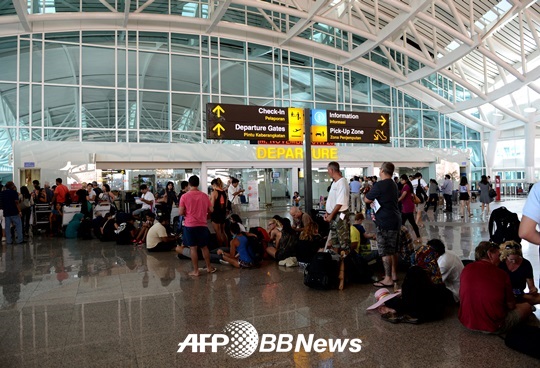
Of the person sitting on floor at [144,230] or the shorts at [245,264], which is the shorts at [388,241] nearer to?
the shorts at [245,264]

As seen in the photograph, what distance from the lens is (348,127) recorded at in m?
11.3

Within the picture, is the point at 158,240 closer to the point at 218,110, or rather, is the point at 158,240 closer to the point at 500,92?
the point at 218,110

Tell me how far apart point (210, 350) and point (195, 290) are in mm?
2191

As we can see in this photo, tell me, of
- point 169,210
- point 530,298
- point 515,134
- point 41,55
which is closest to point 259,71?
point 41,55

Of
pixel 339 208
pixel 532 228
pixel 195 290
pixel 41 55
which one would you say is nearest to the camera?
pixel 532 228

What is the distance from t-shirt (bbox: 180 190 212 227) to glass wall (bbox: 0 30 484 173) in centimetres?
1560

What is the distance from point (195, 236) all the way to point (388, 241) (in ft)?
10.6

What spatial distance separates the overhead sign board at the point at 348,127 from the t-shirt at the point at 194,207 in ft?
16.4

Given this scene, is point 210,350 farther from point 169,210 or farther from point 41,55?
point 41,55

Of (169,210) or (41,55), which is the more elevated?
(41,55)

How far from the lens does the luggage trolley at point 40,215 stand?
14.2m

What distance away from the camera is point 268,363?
135 inches

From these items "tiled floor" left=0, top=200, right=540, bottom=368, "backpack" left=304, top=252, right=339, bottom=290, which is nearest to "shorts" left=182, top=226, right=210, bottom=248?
"tiled floor" left=0, top=200, right=540, bottom=368

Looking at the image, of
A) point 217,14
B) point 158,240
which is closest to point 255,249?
point 158,240
